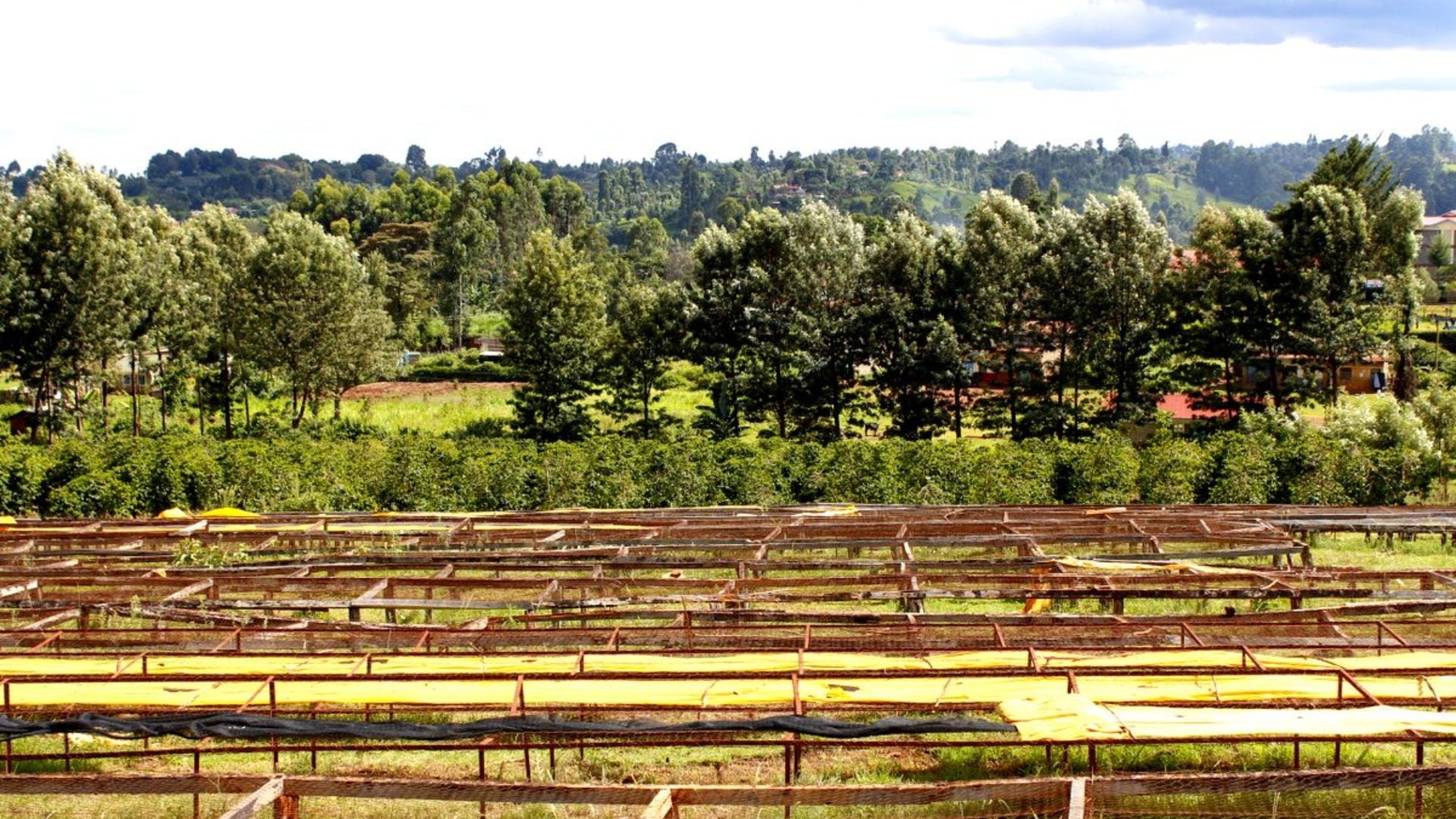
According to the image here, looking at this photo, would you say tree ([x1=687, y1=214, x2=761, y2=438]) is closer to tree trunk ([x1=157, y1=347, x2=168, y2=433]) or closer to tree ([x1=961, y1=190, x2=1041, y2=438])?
tree ([x1=961, y1=190, x2=1041, y2=438])

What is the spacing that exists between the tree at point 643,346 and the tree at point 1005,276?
303 inches

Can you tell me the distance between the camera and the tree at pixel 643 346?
33094 mm

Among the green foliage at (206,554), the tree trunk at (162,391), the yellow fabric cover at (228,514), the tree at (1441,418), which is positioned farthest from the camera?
the tree trunk at (162,391)

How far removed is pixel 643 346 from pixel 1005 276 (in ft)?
32.1

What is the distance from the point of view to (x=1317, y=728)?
24.8 feet

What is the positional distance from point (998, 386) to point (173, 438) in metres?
20.8

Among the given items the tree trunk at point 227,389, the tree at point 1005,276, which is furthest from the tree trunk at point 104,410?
the tree at point 1005,276

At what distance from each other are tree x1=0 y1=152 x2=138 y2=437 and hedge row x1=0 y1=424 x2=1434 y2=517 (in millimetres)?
6847

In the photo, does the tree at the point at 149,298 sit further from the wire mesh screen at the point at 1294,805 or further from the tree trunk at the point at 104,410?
the wire mesh screen at the point at 1294,805

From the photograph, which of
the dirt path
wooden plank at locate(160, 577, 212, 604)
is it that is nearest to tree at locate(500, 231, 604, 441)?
the dirt path

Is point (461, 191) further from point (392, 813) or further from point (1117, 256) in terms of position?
point (392, 813)

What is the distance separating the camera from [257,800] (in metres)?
6.82

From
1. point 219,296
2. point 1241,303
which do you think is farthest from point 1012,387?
point 219,296

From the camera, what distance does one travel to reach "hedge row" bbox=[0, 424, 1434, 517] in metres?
23.0
